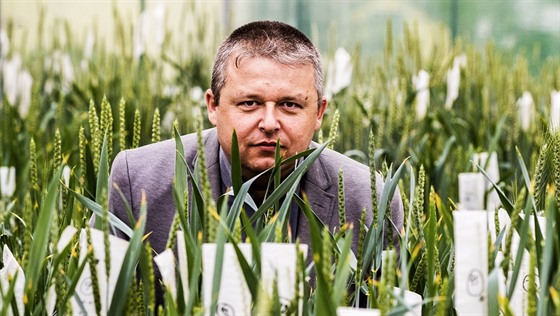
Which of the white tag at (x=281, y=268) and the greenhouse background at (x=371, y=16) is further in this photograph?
the greenhouse background at (x=371, y=16)

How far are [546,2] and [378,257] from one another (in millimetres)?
4405

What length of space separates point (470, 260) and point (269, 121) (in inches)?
23.0

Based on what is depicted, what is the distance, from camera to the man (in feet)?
4.15

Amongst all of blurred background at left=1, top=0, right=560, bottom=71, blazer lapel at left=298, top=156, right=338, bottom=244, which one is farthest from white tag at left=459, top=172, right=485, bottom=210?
blurred background at left=1, top=0, right=560, bottom=71

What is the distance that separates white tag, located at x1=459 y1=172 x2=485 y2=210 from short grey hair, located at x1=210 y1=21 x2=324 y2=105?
258 mm

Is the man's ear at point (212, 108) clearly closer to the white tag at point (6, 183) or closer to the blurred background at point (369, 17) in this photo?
the white tag at point (6, 183)

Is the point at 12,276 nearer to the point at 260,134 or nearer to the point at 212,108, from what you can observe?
the point at 260,134

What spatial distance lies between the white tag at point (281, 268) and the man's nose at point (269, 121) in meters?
0.58

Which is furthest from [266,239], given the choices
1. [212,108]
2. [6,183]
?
[6,183]

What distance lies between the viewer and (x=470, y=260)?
0.68 m

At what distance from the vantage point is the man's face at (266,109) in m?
1.25

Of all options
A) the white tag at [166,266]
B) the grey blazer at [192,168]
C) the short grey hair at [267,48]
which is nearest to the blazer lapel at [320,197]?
the grey blazer at [192,168]

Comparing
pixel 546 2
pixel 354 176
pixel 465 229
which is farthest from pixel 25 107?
pixel 546 2

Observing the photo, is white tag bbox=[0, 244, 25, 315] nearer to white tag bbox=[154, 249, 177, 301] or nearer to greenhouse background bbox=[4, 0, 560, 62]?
white tag bbox=[154, 249, 177, 301]
